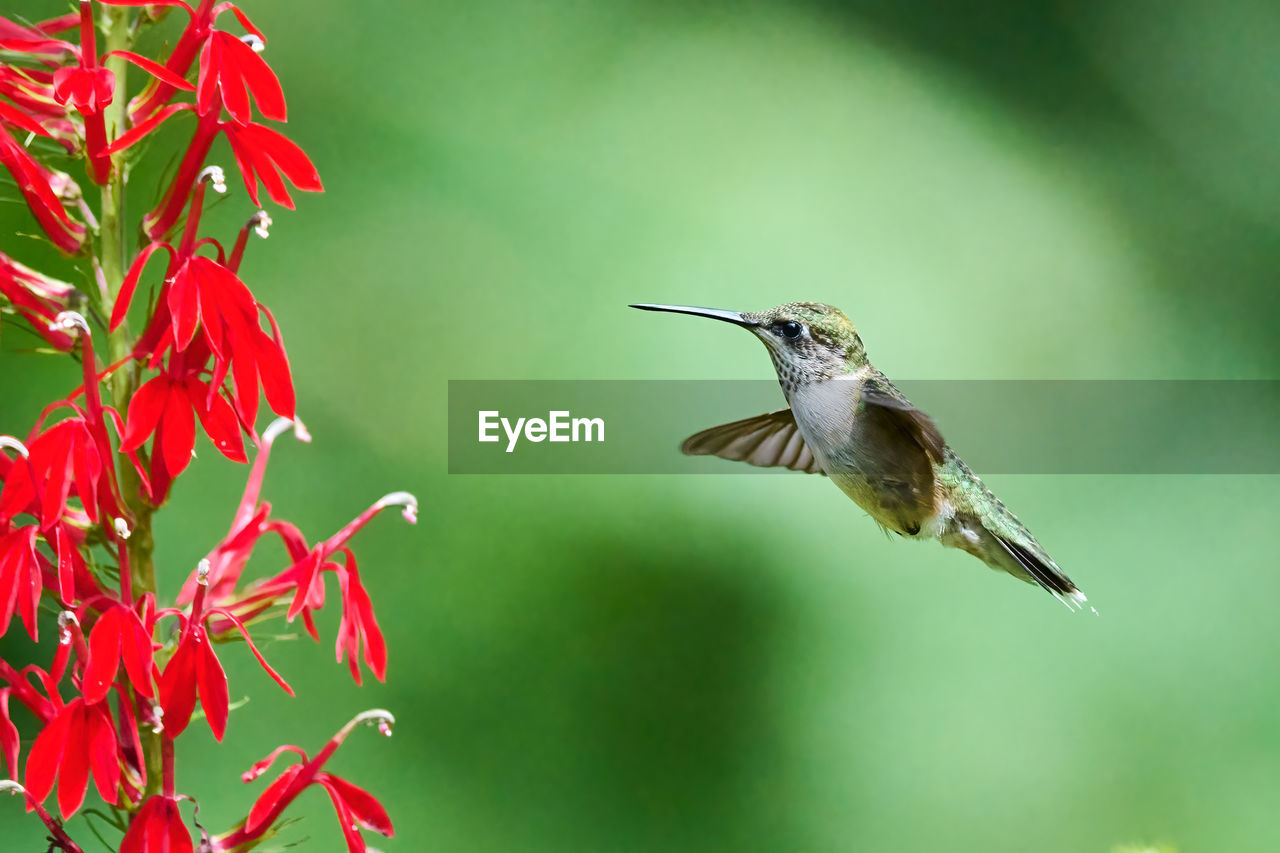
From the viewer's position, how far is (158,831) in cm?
70

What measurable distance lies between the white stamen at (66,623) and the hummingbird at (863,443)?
622mm

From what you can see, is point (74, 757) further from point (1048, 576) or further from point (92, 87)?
point (1048, 576)

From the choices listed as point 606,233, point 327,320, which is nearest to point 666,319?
point 606,233

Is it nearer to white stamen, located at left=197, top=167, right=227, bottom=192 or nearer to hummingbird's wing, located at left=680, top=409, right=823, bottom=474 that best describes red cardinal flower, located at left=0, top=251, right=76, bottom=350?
white stamen, located at left=197, top=167, right=227, bottom=192

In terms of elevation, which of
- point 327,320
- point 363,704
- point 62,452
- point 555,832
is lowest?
point 555,832

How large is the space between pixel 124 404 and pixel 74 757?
0.68ft

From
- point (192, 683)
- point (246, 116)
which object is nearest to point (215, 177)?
point (246, 116)

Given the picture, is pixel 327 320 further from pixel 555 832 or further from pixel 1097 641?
pixel 1097 641

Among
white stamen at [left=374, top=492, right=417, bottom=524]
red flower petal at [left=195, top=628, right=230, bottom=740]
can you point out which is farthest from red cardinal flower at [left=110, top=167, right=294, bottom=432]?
white stamen at [left=374, top=492, right=417, bottom=524]

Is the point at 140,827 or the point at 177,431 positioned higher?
the point at 177,431

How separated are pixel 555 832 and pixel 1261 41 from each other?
1730 mm

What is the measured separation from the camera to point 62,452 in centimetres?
67

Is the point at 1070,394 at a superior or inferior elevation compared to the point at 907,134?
inferior

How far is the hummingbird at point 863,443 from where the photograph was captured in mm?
1205
